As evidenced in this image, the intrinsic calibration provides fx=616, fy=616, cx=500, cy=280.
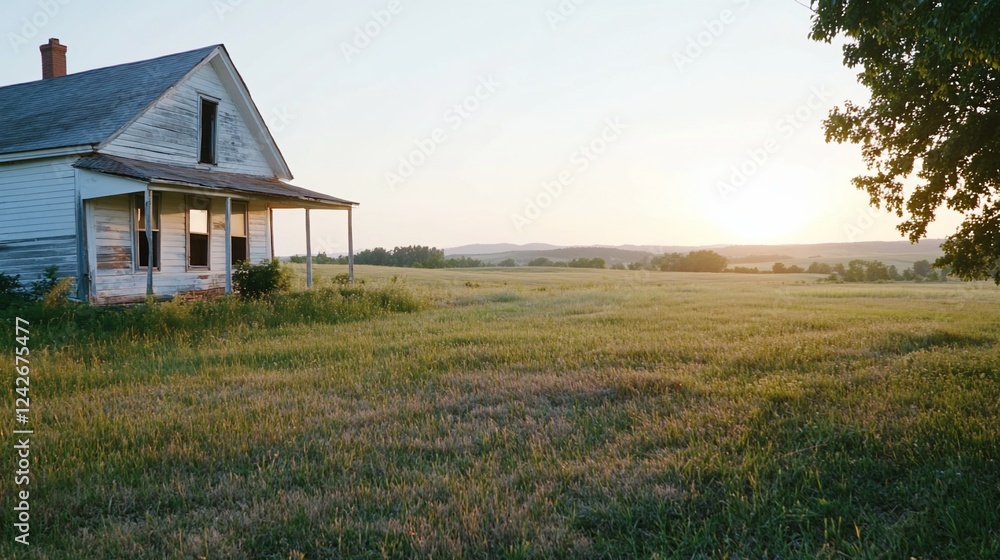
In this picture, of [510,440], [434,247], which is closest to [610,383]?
[510,440]

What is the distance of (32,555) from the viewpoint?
10.7 feet

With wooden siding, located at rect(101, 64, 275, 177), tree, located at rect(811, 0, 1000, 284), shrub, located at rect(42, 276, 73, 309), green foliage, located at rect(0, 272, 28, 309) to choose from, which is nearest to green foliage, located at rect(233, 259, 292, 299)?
wooden siding, located at rect(101, 64, 275, 177)

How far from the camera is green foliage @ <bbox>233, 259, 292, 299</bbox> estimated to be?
681 inches

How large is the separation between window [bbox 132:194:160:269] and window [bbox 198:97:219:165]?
2.90 m

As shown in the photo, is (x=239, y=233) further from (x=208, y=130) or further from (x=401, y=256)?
(x=401, y=256)

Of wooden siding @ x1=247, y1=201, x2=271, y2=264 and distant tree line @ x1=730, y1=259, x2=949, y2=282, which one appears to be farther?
distant tree line @ x1=730, y1=259, x2=949, y2=282

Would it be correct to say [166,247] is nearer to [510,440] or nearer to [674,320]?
[674,320]

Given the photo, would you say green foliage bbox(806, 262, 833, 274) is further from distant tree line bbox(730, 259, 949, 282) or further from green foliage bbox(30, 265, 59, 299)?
green foliage bbox(30, 265, 59, 299)

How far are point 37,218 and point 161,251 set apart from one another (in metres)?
2.83

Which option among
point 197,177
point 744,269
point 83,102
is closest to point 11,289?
point 197,177

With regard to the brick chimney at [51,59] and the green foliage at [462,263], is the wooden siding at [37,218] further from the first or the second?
the green foliage at [462,263]

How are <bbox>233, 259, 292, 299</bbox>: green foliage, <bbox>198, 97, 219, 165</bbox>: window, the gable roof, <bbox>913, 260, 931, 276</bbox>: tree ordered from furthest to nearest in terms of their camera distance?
<bbox>913, 260, 931, 276</bbox>: tree
<bbox>198, 97, 219, 165</bbox>: window
<bbox>233, 259, 292, 299</bbox>: green foliage
the gable roof

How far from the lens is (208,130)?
19.5 metres

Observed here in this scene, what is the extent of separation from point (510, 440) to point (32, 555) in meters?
3.08
